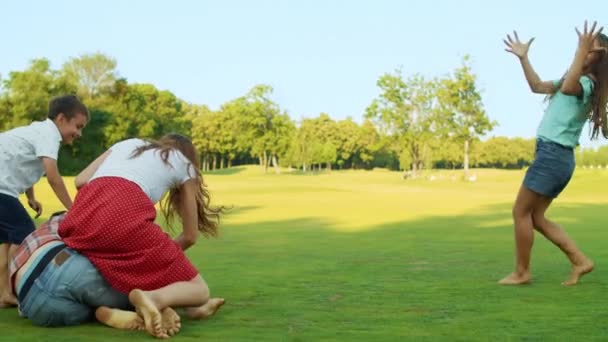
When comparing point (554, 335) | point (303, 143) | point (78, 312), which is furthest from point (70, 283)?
point (303, 143)

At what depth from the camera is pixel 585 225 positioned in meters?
14.8

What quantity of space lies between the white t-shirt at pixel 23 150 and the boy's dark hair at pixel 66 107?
0.09m

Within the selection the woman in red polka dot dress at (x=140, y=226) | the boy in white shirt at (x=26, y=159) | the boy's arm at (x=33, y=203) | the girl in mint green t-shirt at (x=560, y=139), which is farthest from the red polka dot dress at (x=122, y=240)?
the girl in mint green t-shirt at (x=560, y=139)

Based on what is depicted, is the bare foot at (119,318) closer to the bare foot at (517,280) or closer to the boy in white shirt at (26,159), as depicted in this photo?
the boy in white shirt at (26,159)

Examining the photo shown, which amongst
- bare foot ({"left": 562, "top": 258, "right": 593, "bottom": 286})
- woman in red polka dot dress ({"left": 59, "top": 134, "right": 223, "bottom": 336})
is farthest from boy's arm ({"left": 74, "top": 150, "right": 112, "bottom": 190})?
bare foot ({"left": 562, "top": 258, "right": 593, "bottom": 286})

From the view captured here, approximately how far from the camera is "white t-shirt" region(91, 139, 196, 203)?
4.82 m

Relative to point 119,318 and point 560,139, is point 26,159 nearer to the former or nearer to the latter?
point 119,318

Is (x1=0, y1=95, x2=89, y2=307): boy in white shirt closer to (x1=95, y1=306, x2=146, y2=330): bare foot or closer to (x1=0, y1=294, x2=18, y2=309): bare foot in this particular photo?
(x1=0, y1=294, x2=18, y2=309): bare foot

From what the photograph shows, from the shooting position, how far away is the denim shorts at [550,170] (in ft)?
20.5

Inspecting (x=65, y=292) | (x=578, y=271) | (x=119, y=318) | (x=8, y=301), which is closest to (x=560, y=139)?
(x=578, y=271)

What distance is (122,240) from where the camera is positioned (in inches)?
180

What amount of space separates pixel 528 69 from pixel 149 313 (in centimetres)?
395

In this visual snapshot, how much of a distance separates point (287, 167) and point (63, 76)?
45130mm

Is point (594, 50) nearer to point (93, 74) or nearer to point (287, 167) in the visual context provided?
point (93, 74)
